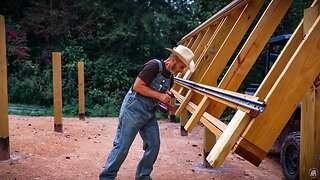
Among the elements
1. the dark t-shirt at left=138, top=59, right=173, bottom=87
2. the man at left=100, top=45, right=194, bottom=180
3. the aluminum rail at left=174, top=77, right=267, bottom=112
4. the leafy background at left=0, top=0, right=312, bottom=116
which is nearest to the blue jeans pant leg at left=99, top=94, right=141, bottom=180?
the man at left=100, top=45, right=194, bottom=180

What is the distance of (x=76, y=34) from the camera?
16.3 meters

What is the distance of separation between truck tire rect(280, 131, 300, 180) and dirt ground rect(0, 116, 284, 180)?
0.99 feet

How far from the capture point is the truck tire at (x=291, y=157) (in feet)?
15.1

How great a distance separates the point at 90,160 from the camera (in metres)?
5.49

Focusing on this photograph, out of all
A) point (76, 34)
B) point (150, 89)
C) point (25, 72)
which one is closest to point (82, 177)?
point (150, 89)

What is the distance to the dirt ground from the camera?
15.5 ft

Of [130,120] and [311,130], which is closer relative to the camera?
[311,130]

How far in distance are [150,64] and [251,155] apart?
203 centimetres

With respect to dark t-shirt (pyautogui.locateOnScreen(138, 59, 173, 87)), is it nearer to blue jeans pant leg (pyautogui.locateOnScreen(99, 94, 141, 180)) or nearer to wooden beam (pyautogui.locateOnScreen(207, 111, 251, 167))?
blue jeans pant leg (pyautogui.locateOnScreen(99, 94, 141, 180))

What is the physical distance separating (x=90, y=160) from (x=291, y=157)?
336 centimetres

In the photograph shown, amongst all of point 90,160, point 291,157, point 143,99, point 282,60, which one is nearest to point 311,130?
point 282,60

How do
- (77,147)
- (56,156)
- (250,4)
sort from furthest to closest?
1. (77,147)
2. (56,156)
3. (250,4)

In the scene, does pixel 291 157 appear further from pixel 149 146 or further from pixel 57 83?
pixel 57 83

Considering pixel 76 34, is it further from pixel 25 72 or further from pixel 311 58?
pixel 311 58
